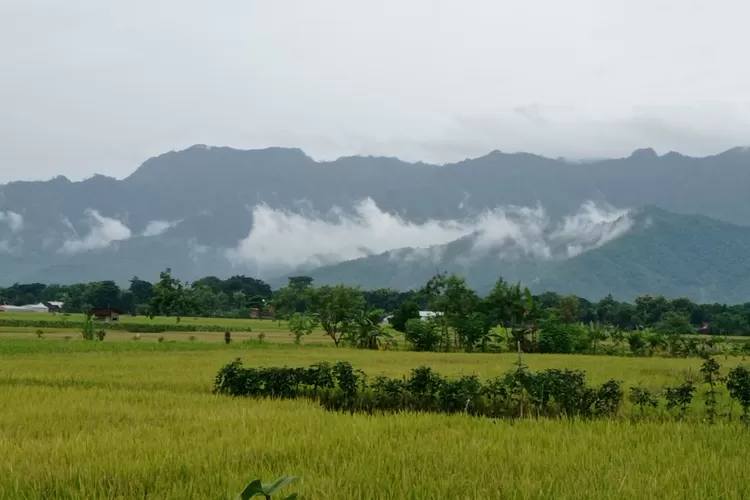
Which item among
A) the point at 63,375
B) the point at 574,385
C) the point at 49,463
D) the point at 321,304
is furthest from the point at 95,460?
the point at 321,304

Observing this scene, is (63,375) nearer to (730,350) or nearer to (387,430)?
(387,430)

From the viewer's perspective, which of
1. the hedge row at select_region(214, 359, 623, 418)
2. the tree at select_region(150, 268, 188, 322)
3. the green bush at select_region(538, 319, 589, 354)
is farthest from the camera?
the tree at select_region(150, 268, 188, 322)

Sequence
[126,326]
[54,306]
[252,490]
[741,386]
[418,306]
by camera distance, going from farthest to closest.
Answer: [54,306] < [126,326] < [418,306] < [741,386] < [252,490]

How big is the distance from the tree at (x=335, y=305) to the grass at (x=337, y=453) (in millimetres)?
22512

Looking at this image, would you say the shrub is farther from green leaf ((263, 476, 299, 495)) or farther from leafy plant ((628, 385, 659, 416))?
green leaf ((263, 476, 299, 495))

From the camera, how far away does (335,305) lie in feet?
105

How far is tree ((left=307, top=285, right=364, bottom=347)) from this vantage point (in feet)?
105

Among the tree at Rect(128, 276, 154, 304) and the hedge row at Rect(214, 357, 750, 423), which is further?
the tree at Rect(128, 276, 154, 304)

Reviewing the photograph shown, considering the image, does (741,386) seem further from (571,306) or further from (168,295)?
(571,306)

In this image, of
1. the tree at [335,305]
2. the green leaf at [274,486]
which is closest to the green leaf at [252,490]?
the green leaf at [274,486]

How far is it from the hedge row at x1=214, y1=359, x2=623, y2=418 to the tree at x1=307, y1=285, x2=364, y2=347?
2061 cm

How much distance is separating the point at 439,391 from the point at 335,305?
2276cm

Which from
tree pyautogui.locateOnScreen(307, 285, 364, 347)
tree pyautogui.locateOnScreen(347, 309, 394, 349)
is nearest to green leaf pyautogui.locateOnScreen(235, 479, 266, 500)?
tree pyautogui.locateOnScreen(347, 309, 394, 349)

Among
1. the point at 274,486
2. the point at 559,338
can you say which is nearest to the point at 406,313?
the point at 559,338
